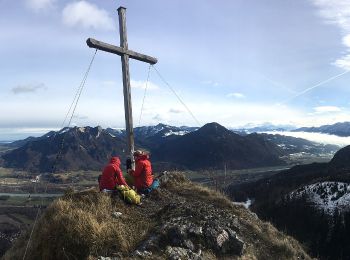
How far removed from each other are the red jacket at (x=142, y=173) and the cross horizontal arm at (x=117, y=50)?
17.8 ft

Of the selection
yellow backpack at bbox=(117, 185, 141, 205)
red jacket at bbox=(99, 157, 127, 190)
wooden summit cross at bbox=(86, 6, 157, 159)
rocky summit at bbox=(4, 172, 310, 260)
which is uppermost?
wooden summit cross at bbox=(86, 6, 157, 159)

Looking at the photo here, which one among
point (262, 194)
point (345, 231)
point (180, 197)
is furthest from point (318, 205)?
point (180, 197)

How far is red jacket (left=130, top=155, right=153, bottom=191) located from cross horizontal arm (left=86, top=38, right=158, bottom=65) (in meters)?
5.43

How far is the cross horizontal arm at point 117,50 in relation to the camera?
18.6 meters

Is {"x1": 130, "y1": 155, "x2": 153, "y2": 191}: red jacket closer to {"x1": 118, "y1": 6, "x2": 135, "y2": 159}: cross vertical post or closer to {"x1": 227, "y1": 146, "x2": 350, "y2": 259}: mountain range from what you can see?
{"x1": 118, "y1": 6, "x2": 135, "y2": 159}: cross vertical post

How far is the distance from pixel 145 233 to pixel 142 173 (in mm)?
5943

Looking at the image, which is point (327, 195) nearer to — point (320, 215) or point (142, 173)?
point (320, 215)

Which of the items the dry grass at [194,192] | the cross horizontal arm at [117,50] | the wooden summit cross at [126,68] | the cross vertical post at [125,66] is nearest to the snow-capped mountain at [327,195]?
the dry grass at [194,192]

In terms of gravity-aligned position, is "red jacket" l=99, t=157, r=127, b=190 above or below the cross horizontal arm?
below

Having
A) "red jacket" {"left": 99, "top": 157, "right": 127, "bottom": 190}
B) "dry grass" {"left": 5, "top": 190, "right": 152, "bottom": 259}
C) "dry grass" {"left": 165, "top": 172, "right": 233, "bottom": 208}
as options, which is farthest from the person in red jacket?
"dry grass" {"left": 5, "top": 190, "right": 152, "bottom": 259}

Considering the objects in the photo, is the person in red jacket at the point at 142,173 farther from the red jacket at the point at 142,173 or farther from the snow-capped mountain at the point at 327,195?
the snow-capped mountain at the point at 327,195

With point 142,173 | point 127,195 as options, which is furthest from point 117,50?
point 127,195

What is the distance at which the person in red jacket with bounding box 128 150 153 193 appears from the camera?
1912 centimetres

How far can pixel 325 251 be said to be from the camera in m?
79.9
